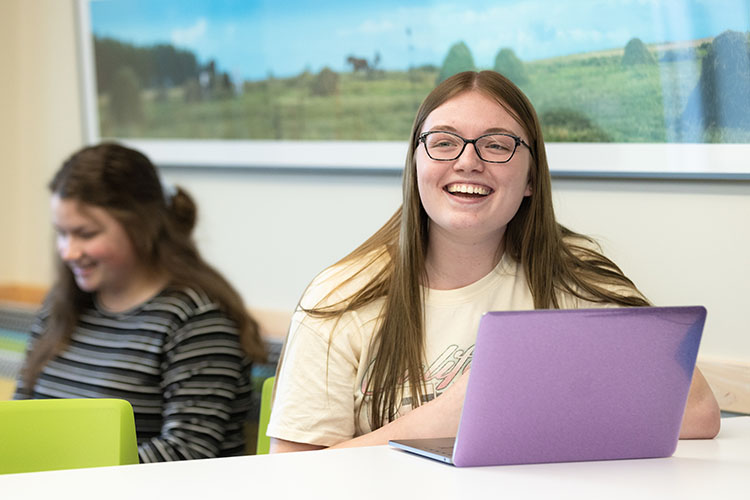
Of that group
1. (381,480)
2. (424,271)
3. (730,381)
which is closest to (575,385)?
(381,480)

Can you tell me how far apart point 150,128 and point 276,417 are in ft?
5.41

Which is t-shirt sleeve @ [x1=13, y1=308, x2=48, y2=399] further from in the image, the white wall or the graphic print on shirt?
the graphic print on shirt

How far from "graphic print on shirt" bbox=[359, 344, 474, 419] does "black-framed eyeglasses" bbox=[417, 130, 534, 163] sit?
0.33 m

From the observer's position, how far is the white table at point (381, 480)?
121 cm

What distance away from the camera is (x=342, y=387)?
1.68 meters

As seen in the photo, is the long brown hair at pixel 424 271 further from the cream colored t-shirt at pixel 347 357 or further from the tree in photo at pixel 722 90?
the tree in photo at pixel 722 90

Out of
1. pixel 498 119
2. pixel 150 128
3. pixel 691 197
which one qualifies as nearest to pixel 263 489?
pixel 498 119

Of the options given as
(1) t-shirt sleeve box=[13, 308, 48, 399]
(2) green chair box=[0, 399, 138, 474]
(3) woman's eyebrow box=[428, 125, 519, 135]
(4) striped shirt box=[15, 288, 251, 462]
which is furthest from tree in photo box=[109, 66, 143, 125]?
(3) woman's eyebrow box=[428, 125, 519, 135]

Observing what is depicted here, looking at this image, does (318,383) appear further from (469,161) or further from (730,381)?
A: (730,381)

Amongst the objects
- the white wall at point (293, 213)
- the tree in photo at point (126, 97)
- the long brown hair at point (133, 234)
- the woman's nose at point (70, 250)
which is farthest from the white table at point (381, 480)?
the tree in photo at point (126, 97)

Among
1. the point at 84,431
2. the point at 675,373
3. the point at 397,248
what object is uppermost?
the point at 397,248

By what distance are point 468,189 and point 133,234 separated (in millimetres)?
987

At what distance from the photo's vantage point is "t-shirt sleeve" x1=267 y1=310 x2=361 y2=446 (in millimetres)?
1653

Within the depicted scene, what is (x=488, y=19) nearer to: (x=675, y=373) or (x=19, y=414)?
(x=675, y=373)
